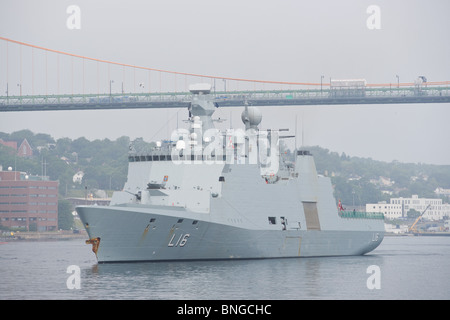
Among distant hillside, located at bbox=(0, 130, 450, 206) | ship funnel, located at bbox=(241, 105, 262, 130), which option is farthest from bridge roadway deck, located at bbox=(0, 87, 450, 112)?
ship funnel, located at bbox=(241, 105, 262, 130)

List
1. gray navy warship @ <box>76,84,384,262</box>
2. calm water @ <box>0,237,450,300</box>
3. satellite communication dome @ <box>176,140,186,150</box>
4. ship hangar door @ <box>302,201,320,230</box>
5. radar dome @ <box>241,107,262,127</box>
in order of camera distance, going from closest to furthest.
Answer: calm water @ <box>0,237,450,300</box> → gray navy warship @ <box>76,84,384,262</box> → satellite communication dome @ <box>176,140,186,150</box> → ship hangar door @ <box>302,201,320,230</box> → radar dome @ <box>241,107,262,127</box>

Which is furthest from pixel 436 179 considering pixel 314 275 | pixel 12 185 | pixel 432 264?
pixel 314 275

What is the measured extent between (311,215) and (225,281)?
1183 centimetres

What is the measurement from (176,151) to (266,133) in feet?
18.5

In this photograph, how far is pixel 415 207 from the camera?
142625 mm

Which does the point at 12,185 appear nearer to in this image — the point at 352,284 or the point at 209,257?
the point at 209,257

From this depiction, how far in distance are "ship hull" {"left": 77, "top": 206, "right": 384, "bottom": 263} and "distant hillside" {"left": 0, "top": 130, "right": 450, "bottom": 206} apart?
47.5 meters

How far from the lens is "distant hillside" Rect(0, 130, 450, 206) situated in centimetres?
10338

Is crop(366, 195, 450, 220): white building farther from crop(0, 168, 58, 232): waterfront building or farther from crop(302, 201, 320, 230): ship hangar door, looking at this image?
crop(302, 201, 320, 230): ship hangar door

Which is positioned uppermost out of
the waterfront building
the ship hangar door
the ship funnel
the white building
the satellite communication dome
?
the ship funnel

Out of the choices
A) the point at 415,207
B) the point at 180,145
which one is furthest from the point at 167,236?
the point at 415,207

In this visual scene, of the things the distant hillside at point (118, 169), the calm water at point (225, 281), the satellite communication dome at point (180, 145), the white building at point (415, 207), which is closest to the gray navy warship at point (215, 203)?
the satellite communication dome at point (180, 145)

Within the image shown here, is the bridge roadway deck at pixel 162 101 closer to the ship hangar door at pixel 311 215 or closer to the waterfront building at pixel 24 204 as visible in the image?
the waterfront building at pixel 24 204
